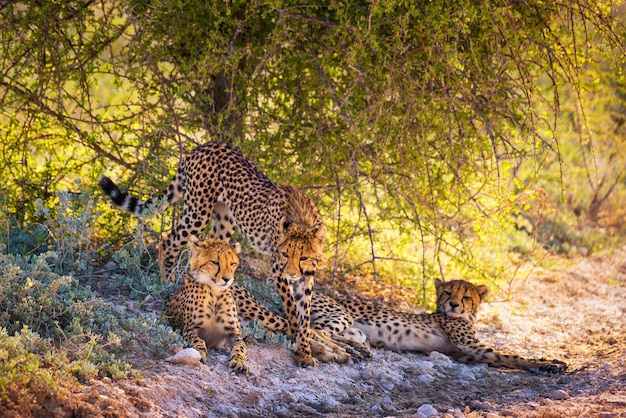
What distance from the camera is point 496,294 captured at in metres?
8.23

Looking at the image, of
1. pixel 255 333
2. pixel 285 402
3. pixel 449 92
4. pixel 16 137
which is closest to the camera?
pixel 285 402

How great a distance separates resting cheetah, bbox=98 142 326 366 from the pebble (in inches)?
44.1

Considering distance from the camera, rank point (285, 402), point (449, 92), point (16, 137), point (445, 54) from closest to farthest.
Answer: point (285, 402) → point (445, 54) → point (449, 92) → point (16, 137)

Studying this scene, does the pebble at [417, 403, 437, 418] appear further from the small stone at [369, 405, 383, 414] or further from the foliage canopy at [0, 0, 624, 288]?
the foliage canopy at [0, 0, 624, 288]

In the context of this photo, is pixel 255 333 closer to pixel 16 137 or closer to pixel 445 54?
pixel 445 54

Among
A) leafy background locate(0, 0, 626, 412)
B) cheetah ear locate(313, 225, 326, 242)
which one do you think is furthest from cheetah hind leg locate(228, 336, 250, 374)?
leafy background locate(0, 0, 626, 412)

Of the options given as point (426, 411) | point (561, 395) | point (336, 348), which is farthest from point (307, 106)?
point (426, 411)

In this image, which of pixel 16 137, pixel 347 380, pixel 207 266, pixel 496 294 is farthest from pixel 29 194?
pixel 496 294

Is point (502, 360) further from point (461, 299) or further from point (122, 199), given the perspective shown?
point (122, 199)

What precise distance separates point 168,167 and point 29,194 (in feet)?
3.83

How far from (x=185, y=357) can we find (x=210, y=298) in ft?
2.34

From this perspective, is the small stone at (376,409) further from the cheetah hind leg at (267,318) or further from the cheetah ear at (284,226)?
the cheetah ear at (284,226)

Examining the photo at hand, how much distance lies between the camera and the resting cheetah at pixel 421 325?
6.00 m

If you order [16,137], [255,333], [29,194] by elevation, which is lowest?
[255,333]
